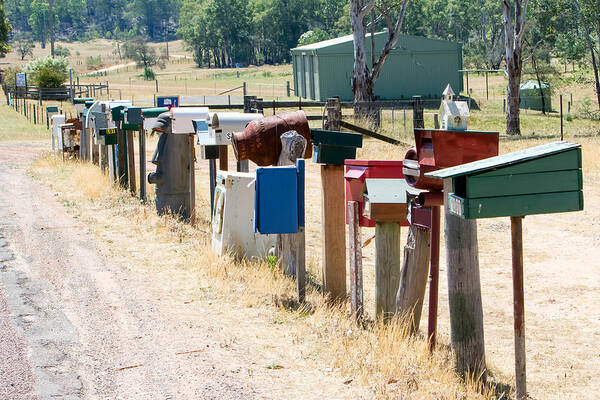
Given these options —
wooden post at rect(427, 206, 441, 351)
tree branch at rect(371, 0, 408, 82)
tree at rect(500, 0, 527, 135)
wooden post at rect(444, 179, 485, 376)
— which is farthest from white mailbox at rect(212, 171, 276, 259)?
tree at rect(500, 0, 527, 135)

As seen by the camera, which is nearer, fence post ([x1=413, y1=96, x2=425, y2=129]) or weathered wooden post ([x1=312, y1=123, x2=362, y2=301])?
weathered wooden post ([x1=312, y1=123, x2=362, y2=301])

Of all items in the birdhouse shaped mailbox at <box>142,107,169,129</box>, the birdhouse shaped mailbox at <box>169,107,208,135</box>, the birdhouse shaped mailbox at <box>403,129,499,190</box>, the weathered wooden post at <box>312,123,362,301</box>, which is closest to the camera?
the birdhouse shaped mailbox at <box>403,129,499,190</box>

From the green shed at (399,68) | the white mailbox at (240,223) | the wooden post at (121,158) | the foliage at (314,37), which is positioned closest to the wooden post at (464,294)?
the white mailbox at (240,223)

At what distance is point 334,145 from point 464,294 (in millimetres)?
2168

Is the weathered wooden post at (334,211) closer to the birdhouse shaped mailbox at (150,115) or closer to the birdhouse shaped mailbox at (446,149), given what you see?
the birdhouse shaped mailbox at (446,149)

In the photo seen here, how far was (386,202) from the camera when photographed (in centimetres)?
633

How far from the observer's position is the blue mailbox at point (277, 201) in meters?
6.91

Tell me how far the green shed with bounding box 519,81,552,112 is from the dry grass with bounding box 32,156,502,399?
111ft

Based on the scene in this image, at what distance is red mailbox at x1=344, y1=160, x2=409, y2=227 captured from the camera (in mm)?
6551

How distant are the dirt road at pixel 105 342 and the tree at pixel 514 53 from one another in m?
21.9

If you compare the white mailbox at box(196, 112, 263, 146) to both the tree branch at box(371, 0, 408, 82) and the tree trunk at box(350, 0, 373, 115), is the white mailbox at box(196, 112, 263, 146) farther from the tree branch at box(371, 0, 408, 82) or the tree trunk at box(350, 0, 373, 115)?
the tree branch at box(371, 0, 408, 82)

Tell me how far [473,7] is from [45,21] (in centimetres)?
11183

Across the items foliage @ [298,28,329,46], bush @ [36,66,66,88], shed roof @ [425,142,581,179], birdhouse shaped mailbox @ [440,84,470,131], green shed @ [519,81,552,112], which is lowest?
shed roof @ [425,142,581,179]

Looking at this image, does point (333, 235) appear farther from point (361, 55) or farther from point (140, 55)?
point (140, 55)
